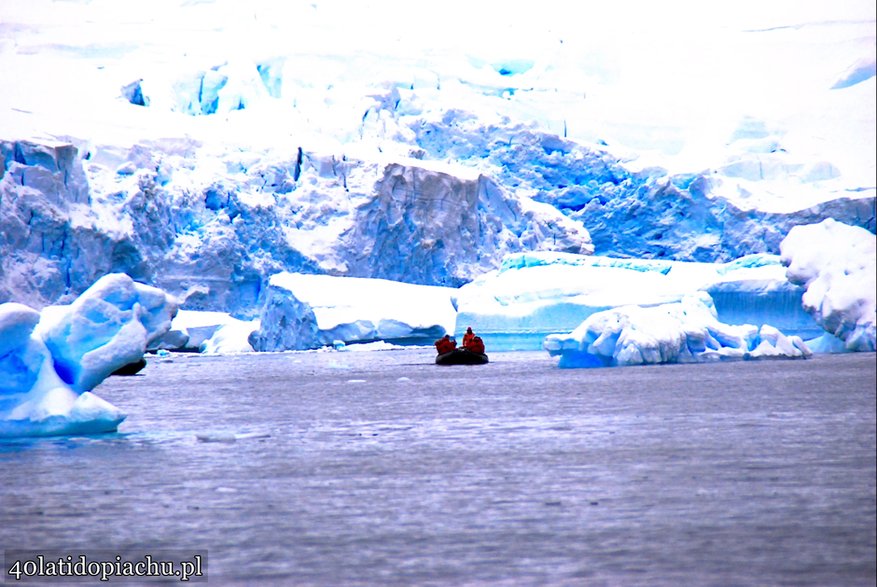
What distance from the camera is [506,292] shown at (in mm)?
23844

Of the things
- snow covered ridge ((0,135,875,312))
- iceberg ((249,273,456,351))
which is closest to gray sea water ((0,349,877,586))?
iceberg ((249,273,456,351))

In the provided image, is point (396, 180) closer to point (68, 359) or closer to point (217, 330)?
point (217, 330)

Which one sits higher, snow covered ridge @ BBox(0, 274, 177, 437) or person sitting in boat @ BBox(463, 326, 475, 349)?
Answer: snow covered ridge @ BBox(0, 274, 177, 437)

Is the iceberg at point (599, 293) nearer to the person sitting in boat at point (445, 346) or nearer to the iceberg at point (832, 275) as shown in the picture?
the person sitting in boat at point (445, 346)

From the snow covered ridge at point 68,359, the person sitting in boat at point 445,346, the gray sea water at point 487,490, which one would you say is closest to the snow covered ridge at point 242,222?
the person sitting in boat at point 445,346

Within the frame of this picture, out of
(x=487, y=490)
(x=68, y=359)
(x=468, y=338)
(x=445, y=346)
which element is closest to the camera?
(x=487, y=490)

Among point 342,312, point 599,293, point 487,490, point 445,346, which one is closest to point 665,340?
point 599,293

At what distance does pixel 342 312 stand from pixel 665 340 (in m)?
9.47

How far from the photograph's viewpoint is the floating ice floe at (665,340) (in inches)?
699

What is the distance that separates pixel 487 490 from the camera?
20.6ft

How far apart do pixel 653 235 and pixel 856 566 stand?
2861cm

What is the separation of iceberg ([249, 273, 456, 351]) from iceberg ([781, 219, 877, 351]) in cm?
1008

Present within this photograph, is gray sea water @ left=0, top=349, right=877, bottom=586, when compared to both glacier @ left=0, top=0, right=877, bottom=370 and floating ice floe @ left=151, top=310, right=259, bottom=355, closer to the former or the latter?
glacier @ left=0, top=0, right=877, bottom=370

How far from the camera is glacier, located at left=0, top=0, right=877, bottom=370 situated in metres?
24.5
